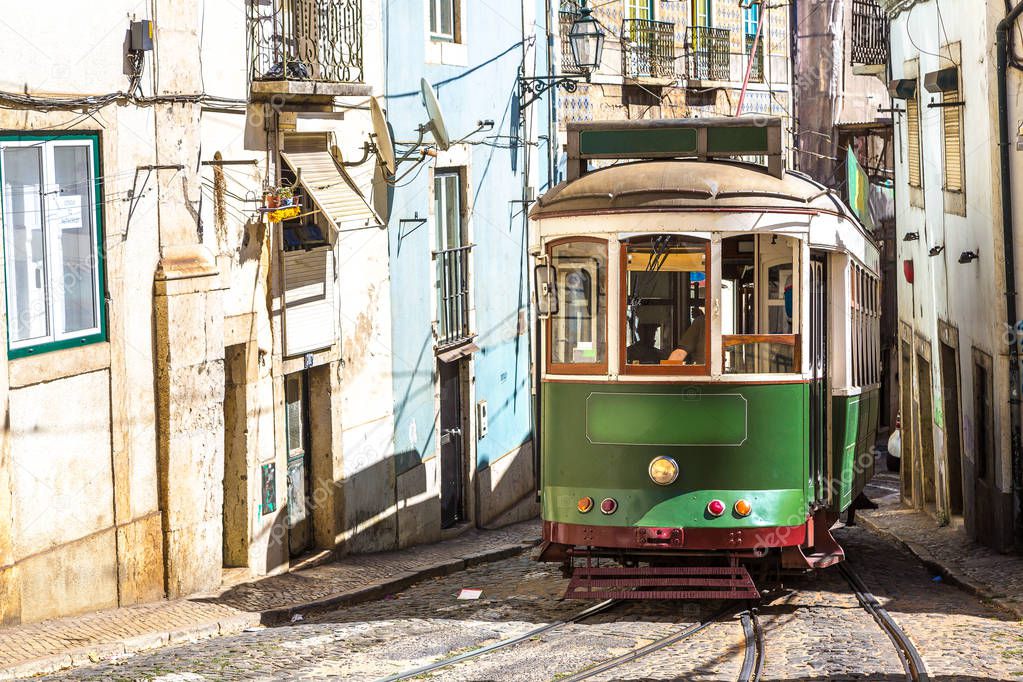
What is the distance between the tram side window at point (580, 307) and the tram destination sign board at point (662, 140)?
3.00 ft

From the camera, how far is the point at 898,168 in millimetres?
22250

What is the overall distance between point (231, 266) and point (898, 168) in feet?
41.2

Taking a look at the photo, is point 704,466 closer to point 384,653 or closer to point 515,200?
point 384,653

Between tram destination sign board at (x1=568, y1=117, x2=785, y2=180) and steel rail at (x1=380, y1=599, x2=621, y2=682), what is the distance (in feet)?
10.7

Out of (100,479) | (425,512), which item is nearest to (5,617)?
(100,479)

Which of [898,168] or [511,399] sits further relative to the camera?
[898,168]

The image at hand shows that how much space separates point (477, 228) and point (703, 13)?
10.6 metres

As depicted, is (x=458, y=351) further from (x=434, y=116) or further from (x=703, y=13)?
(x=703, y=13)

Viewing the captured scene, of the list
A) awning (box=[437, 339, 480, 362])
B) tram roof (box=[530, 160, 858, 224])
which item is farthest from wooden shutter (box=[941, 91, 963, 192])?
awning (box=[437, 339, 480, 362])

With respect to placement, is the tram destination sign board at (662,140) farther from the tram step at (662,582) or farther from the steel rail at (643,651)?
the steel rail at (643,651)

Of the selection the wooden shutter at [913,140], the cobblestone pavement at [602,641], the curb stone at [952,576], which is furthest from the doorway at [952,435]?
the cobblestone pavement at [602,641]

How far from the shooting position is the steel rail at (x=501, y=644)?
30.2 ft

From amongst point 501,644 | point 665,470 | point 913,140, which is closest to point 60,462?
point 501,644

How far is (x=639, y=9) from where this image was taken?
1030 inches
